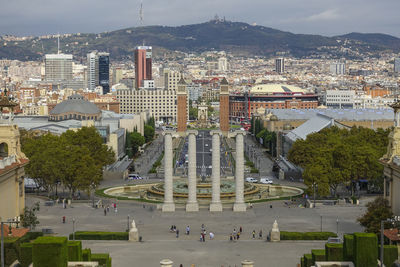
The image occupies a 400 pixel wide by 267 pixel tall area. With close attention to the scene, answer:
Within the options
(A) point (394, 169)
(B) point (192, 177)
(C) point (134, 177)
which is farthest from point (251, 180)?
(A) point (394, 169)

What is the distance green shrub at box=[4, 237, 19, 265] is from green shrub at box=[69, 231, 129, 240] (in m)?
12.4

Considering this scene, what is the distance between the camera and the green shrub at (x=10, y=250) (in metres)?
44.2

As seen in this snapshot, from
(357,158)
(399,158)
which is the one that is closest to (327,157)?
(357,158)

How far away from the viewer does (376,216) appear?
182 ft

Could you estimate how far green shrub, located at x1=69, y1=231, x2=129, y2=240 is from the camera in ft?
187

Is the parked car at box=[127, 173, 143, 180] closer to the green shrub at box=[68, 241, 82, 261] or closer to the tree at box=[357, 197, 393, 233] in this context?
the tree at box=[357, 197, 393, 233]

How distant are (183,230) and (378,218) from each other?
15.8 m

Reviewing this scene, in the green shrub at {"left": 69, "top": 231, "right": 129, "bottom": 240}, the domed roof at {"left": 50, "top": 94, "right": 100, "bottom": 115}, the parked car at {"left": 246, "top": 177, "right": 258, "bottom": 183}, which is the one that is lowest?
the parked car at {"left": 246, "top": 177, "right": 258, "bottom": 183}

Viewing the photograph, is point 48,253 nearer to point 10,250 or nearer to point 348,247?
point 10,250

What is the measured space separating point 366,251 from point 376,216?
14685 millimetres

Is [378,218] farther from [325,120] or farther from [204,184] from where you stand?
[325,120]

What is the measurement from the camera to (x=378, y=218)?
180 ft

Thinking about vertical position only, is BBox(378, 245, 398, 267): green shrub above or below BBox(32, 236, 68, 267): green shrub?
below

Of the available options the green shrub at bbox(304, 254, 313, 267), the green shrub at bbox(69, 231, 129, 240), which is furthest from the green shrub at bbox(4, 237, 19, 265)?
the green shrub at bbox(304, 254, 313, 267)
